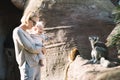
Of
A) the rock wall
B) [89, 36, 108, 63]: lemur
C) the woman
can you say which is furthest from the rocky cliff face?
the woman

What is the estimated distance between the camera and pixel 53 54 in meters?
9.63

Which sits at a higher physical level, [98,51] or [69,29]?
[69,29]

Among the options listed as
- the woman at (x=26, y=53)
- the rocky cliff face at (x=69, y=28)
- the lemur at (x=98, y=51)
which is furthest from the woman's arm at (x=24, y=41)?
the rocky cliff face at (x=69, y=28)

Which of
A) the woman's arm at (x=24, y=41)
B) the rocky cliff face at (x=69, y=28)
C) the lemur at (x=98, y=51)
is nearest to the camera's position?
the woman's arm at (x=24, y=41)

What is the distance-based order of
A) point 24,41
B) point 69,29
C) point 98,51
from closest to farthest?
point 24,41 → point 98,51 → point 69,29

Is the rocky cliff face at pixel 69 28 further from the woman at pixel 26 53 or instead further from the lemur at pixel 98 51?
the woman at pixel 26 53

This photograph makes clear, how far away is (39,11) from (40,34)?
4.07m

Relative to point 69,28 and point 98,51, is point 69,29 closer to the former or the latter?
point 69,28

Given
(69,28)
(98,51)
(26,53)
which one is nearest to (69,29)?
(69,28)

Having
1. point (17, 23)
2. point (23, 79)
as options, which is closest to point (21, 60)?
point (23, 79)

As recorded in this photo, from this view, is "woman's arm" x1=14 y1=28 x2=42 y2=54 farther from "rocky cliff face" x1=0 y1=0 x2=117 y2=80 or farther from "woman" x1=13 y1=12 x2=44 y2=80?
"rocky cliff face" x1=0 y1=0 x2=117 y2=80

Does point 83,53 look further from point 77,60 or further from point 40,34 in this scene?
point 40,34

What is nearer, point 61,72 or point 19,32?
point 19,32

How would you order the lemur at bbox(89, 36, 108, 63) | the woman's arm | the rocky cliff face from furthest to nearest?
the rocky cliff face → the lemur at bbox(89, 36, 108, 63) → the woman's arm
